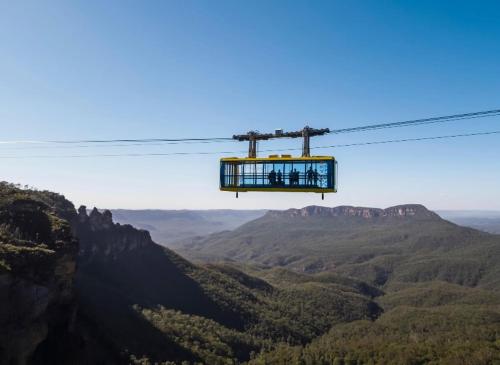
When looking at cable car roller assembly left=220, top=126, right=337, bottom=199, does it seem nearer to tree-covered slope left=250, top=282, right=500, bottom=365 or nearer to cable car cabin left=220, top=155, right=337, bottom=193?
cable car cabin left=220, top=155, right=337, bottom=193

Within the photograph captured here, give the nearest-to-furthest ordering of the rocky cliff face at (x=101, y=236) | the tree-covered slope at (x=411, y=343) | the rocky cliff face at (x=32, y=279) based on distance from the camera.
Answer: the rocky cliff face at (x=32, y=279), the tree-covered slope at (x=411, y=343), the rocky cliff face at (x=101, y=236)

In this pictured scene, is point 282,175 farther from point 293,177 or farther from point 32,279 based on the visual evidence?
point 32,279

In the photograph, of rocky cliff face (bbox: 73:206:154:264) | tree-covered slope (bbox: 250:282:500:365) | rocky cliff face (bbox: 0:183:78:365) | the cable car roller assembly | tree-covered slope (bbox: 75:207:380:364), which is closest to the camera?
the cable car roller assembly

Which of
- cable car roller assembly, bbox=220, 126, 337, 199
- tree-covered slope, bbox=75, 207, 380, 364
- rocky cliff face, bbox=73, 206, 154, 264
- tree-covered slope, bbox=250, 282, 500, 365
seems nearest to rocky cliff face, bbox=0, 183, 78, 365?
tree-covered slope, bbox=75, 207, 380, 364

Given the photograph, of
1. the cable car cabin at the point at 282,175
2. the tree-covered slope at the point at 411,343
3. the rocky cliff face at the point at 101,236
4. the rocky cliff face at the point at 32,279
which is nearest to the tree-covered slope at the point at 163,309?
the rocky cliff face at the point at 101,236

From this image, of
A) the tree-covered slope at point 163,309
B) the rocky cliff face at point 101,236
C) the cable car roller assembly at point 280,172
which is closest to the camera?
the cable car roller assembly at point 280,172

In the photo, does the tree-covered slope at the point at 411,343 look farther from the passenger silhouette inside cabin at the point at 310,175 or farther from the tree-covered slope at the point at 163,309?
the passenger silhouette inside cabin at the point at 310,175

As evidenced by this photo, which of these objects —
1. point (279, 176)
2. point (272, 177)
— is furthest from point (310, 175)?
point (272, 177)
